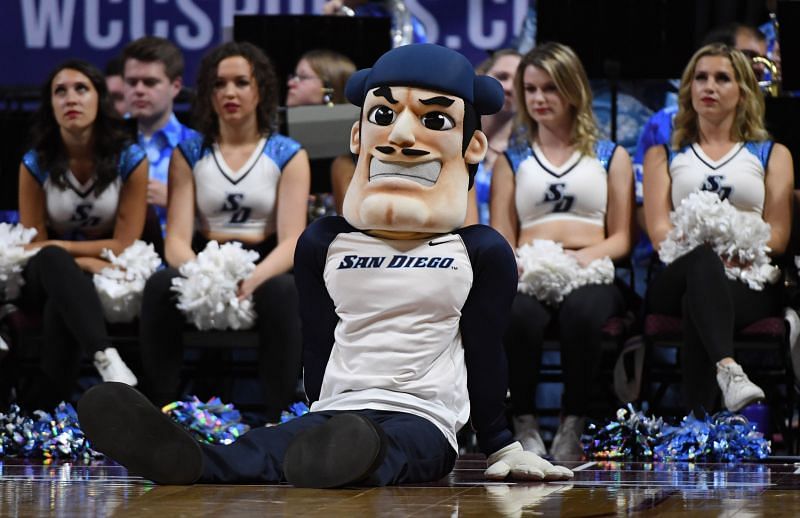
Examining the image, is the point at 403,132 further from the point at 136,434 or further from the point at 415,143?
the point at 136,434

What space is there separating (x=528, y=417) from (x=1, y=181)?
7.55 ft

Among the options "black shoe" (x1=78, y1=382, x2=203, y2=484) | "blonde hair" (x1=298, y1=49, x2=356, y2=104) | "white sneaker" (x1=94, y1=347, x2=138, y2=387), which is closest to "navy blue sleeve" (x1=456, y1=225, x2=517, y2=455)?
"black shoe" (x1=78, y1=382, x2=203, y2=484)

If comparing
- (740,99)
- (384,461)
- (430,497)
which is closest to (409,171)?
(384,461)

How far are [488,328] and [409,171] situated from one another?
1.37 ft

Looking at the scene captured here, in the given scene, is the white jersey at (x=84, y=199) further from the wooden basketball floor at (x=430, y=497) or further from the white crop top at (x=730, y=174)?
the white crop top at (x=730, y=174)

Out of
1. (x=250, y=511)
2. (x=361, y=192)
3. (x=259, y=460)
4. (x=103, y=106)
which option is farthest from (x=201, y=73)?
(x=250, y=511)

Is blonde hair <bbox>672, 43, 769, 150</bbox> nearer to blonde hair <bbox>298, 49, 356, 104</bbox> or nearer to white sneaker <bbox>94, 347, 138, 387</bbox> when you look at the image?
blonde hair <bbox>298, 49, 356, 104</bbox>

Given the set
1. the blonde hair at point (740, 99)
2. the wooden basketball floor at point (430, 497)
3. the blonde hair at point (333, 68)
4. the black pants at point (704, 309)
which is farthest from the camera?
the blonde hair at point (333, 68)

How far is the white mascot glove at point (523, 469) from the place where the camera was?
3.07 m

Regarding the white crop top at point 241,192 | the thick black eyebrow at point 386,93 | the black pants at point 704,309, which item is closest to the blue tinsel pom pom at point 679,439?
the black pants at point 704,309

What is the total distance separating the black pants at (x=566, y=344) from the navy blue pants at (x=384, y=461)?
4.39 ft

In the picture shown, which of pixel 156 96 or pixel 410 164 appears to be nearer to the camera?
pixel 410 164

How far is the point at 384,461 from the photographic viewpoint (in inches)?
110

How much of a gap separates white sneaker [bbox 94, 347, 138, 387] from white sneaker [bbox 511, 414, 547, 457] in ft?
4.12
